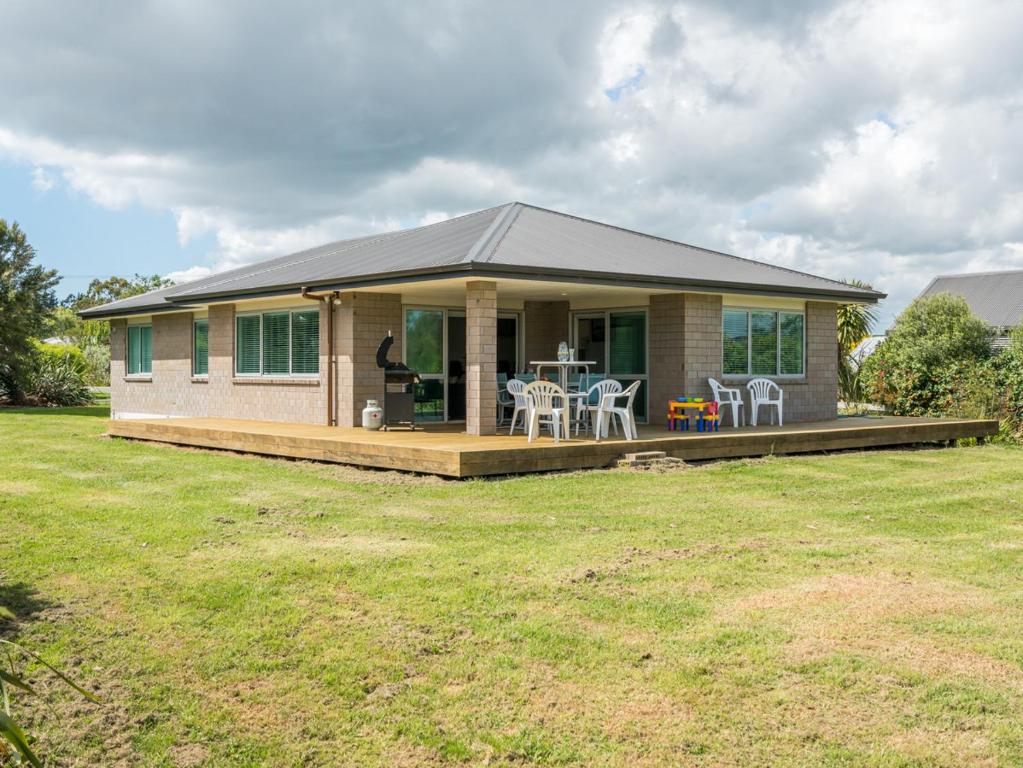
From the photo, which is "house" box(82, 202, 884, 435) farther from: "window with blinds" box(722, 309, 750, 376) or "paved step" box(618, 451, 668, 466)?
"paved step" box(618, 451, 668, 466)

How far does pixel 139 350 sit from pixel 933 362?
18.5m

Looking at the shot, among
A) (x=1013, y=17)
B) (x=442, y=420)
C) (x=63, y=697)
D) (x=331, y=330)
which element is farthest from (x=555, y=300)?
(x=63, y=697)

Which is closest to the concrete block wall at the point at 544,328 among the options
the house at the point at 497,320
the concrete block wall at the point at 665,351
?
the house at the point at 497,320

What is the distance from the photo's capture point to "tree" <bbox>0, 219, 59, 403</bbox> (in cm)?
2619

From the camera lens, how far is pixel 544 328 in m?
17.4

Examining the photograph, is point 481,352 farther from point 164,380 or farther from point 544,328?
point 164,380

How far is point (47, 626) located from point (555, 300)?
12951 millimetres

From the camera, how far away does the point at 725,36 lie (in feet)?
44.4

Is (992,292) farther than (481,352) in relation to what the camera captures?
Yes

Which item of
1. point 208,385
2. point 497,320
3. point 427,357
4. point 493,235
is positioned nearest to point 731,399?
point 497,320

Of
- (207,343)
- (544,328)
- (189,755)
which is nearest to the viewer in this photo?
(189,755)

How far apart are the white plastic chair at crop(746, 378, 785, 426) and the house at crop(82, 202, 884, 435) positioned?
0.27m

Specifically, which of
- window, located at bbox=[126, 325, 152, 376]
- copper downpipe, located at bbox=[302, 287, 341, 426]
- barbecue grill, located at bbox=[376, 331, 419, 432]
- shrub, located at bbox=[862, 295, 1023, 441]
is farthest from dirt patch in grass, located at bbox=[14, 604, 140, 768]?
window, located at bbox=[126, 325, 152, 376]

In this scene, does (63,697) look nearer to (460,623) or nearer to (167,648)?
(167,648)
